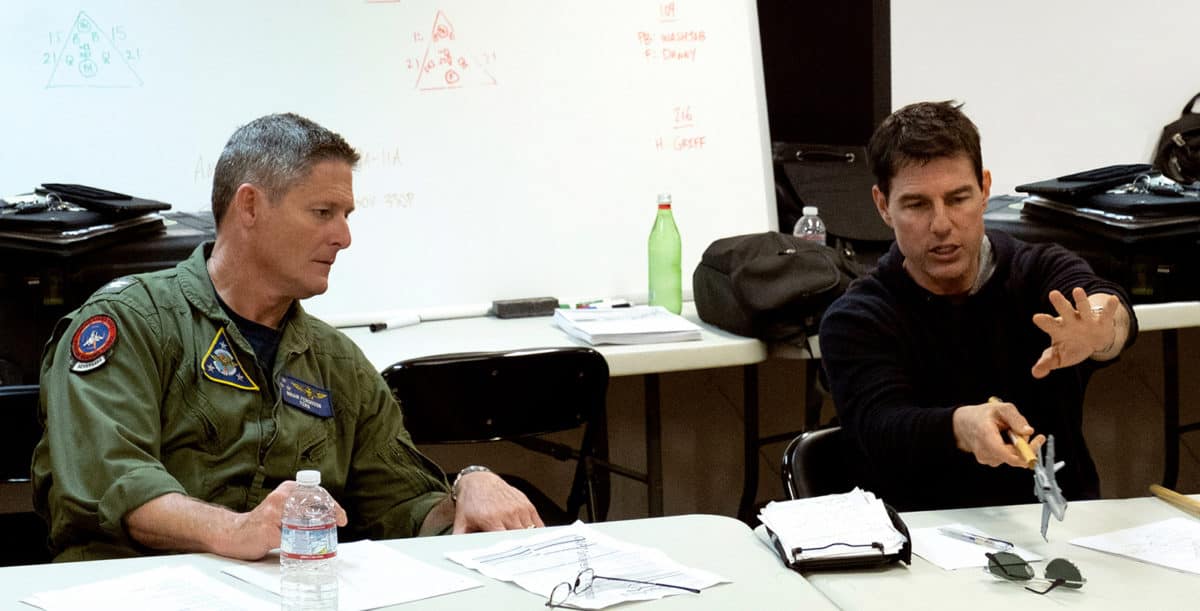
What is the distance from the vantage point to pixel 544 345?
3035mm

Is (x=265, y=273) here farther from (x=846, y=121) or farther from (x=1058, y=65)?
(x=1058, y=65)

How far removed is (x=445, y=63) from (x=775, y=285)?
1145 mm

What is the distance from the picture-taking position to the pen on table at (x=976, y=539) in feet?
5.69

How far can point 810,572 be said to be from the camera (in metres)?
1.66

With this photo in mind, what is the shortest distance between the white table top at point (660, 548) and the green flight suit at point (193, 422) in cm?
20

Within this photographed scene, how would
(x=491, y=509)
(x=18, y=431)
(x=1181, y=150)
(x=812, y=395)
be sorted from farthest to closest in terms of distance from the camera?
(x=1181, y=150)
(x=812, y=395)
(x=18, y=431)
(x=491, y=509)

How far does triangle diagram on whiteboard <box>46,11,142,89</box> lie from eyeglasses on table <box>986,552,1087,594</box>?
2.57m

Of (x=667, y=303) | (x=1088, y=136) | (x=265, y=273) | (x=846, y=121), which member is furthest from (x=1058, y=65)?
(x=265, y=273)

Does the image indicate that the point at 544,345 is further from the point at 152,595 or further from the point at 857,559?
the point at 152,595

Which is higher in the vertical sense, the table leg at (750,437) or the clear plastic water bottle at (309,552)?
the clear plastic water bottle at (309,552)

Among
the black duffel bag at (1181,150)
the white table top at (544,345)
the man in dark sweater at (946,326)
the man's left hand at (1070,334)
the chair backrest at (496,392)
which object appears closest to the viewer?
the man's left hand at (1070,334)

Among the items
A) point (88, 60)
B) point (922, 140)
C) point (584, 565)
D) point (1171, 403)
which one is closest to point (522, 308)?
point (88, 60)

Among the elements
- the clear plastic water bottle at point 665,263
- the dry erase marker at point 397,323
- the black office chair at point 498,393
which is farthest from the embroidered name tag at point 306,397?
the clear plastic water bottle at point 665,263

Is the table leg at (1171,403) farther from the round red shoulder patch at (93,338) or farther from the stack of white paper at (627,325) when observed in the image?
the round red shoulder patch at (93,338)
